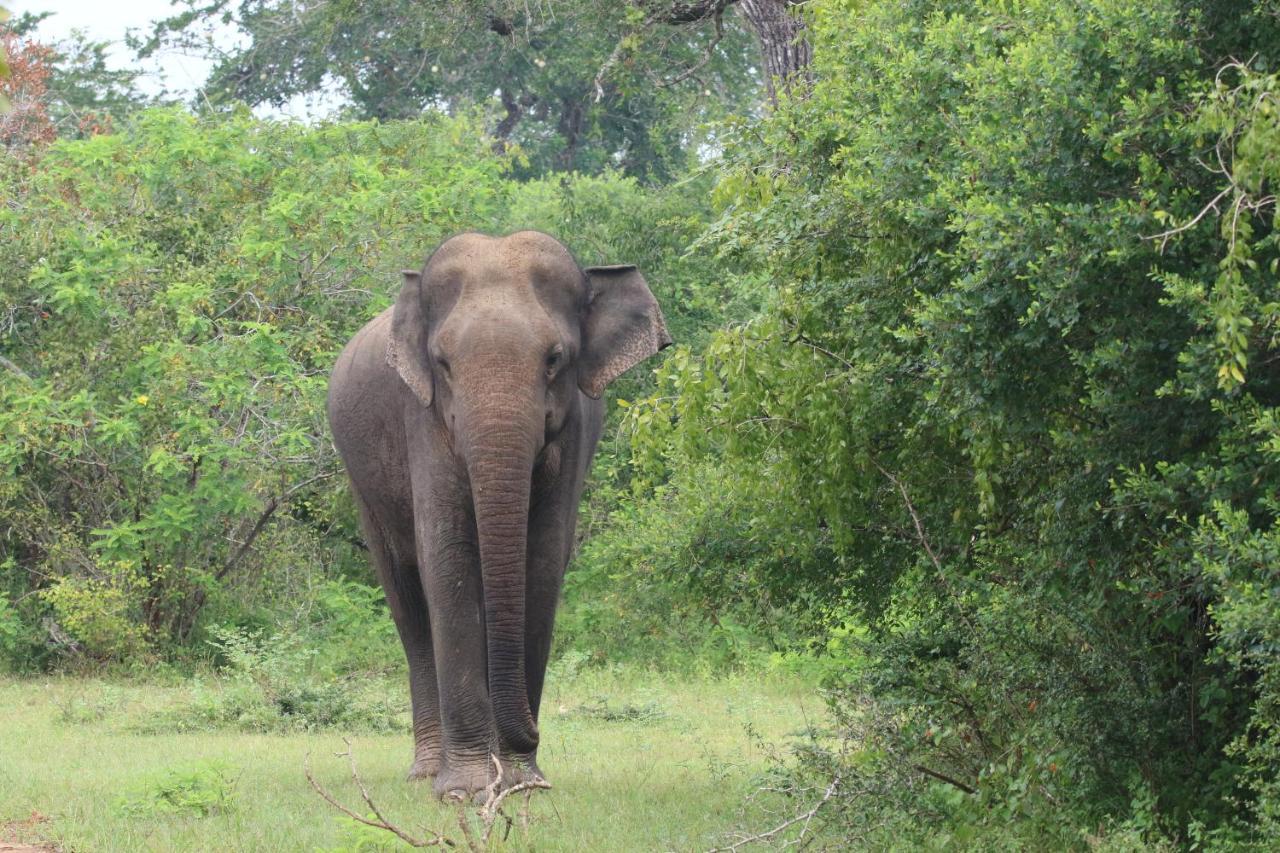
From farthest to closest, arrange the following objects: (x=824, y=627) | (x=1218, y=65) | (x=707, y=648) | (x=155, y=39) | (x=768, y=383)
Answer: (x=155, y=39), (x=707, y=648), (x=824, y=627), (x=768, y=383), (x=1218, y=65)

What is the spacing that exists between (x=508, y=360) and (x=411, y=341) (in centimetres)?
95

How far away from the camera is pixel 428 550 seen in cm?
983

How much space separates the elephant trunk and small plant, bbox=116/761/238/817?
1.47 meters

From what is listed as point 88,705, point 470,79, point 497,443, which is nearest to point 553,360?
point 497,443

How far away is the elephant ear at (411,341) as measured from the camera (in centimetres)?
985

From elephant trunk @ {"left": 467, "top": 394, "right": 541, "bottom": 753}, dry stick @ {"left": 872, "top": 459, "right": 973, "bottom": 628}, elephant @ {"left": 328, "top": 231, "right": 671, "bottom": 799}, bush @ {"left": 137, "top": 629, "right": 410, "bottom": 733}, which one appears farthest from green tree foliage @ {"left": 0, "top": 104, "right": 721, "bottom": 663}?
dry stick @ {"left": 872, "top": 459, "right": 973, "bottom": 628}

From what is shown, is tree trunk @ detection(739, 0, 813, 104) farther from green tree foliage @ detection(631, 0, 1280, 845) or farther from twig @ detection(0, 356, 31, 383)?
twig @ detection(0, 356, 31, 383)

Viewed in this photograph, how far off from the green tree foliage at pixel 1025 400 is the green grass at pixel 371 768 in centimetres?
121

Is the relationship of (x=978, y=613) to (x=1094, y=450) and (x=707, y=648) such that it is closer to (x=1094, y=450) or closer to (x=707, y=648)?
(x=1094, y=450)

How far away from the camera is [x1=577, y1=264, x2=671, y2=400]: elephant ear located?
10133 mm

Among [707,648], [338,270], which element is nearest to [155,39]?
[338,270]

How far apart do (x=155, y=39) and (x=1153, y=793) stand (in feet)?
122

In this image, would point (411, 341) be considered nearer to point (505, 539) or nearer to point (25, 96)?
point (505, 539)

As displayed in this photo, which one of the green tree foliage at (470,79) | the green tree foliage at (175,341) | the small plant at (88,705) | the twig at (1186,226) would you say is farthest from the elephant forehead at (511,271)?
the green tree foliage at (470,79)
